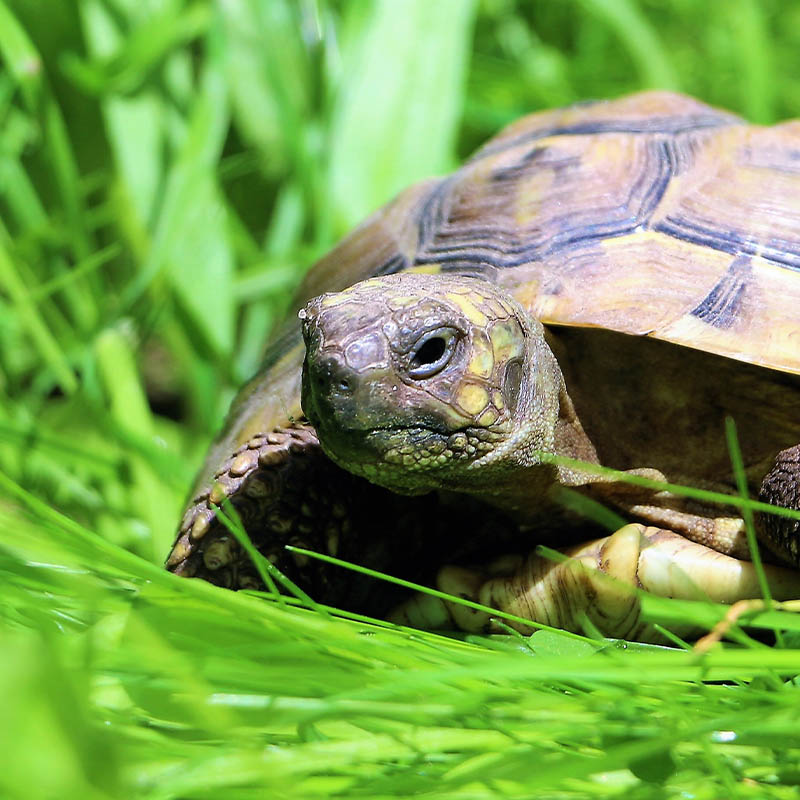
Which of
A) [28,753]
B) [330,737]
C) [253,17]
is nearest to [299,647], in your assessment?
[330,737]

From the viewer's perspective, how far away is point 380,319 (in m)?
1.54

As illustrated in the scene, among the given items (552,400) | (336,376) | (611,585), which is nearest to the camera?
(336,376)

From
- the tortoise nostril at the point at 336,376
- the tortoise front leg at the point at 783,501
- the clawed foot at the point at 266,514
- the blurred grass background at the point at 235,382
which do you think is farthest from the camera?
the clawed foot at the point at 266,514

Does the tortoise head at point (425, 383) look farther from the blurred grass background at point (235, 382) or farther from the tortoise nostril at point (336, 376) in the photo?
the blurred grass background at point (235, 382)

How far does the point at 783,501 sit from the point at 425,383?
2.10 ft

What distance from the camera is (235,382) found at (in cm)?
348

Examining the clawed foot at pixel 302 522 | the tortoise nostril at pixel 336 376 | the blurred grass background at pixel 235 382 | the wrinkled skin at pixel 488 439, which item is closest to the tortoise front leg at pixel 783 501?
the wrinkled skin at pixel 488 439

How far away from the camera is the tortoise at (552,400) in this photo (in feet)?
5.19

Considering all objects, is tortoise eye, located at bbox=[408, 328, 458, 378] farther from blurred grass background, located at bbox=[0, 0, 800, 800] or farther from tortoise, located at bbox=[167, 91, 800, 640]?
blurred grass background, located at bbox=[0, 0, 800, 800]

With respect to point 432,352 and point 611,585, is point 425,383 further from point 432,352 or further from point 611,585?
point 611,585

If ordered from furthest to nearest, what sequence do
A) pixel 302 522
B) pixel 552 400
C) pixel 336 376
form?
pixel 302 522
pixel 552 400
pixel 336 376

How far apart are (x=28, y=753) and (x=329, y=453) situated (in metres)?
0.84

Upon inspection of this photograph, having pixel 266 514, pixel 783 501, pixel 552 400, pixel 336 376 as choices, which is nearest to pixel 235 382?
pixel 266 514

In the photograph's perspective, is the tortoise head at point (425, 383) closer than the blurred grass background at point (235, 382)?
No
